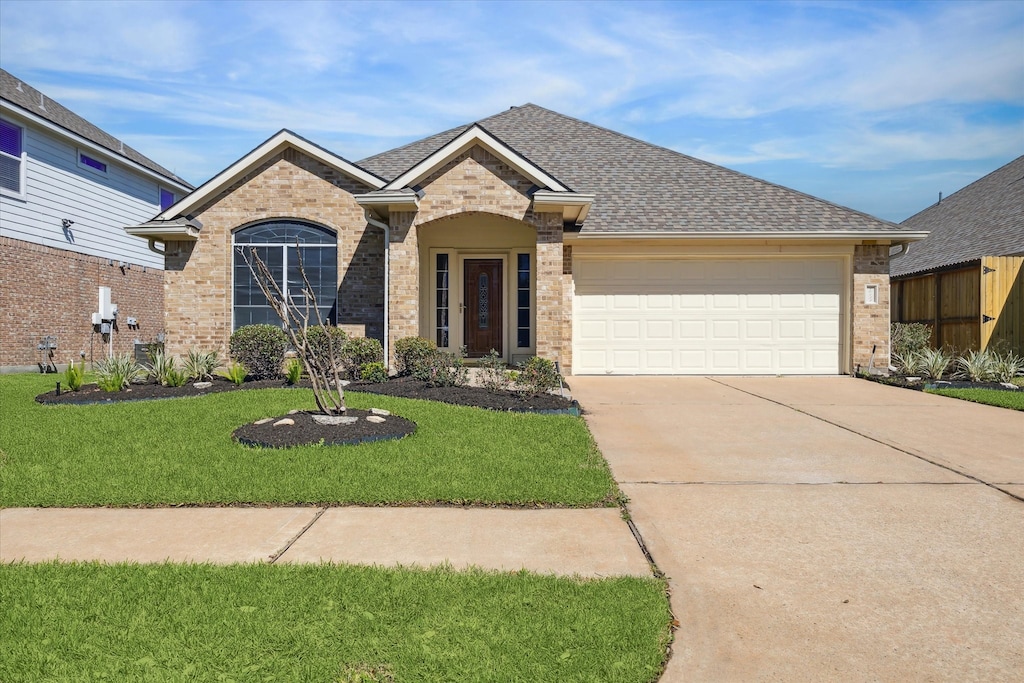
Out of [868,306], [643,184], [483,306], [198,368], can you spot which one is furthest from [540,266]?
[868,306]

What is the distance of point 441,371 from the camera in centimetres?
1072

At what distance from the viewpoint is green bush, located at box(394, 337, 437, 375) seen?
37.8ft

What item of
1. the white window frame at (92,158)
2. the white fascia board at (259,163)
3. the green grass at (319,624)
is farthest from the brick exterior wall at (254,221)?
the green grass at (319,624)

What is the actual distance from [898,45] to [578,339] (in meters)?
8.20

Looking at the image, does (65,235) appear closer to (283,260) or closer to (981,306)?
(283,260)

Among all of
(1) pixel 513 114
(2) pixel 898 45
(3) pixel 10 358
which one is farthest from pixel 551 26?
(3) pixel 10 358

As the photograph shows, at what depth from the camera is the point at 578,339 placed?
1423 cm

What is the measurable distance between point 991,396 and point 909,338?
18.7ft

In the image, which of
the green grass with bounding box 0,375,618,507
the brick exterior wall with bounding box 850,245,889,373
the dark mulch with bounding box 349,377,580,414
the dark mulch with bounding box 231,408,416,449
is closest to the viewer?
the green grass with bounding box 0,375,618,507

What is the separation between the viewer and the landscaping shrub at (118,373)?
10.3m

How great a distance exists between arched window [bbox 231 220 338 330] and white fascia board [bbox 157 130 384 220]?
100 cm

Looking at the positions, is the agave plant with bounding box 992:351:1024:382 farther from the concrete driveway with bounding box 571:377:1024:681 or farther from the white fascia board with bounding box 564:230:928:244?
the concrete driveway with bounding box 571:377:1024:681

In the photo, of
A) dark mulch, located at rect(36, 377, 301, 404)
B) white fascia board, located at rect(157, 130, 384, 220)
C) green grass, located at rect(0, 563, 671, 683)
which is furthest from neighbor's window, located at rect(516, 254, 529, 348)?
green grass, located at rect(0, 563, 671, 683)

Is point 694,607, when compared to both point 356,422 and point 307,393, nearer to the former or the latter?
point 356,422
